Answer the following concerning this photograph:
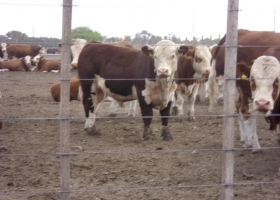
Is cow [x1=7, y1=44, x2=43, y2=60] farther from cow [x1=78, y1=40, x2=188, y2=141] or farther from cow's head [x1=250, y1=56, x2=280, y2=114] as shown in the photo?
cow's head [x1=250, y1=56, x2=280, y2=114]

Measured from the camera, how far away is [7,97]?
44.6 feet

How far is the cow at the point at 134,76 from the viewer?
7.82 meters

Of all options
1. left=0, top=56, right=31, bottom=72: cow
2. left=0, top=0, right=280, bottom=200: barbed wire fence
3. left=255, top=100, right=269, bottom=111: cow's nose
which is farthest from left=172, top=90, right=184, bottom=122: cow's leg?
left=0, top=56, right=31, bottom=72: cow

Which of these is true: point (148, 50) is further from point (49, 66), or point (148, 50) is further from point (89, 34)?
point (49, 66)

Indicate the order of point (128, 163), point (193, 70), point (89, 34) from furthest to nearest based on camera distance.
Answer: point (89, 34) < point (193, 70) < point (128, 163)

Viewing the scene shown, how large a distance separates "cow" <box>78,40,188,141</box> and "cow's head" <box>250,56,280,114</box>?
1782mm

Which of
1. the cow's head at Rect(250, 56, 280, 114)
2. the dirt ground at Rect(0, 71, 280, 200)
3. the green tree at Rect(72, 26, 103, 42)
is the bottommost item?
the dirt ground at Rect(0, 71, 280, 200)

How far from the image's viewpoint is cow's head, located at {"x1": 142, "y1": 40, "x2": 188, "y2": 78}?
25.1 feet

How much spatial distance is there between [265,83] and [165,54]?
2.30 metres

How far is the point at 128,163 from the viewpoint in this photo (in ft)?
20.8

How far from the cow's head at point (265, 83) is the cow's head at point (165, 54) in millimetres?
1798

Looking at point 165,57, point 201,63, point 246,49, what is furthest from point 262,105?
point 201,63

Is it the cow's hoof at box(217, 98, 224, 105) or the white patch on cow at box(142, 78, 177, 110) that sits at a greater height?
the white patch on cow at box(142, 78, 177, 110)

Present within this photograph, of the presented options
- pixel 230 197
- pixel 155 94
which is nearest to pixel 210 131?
pixel 155 94
